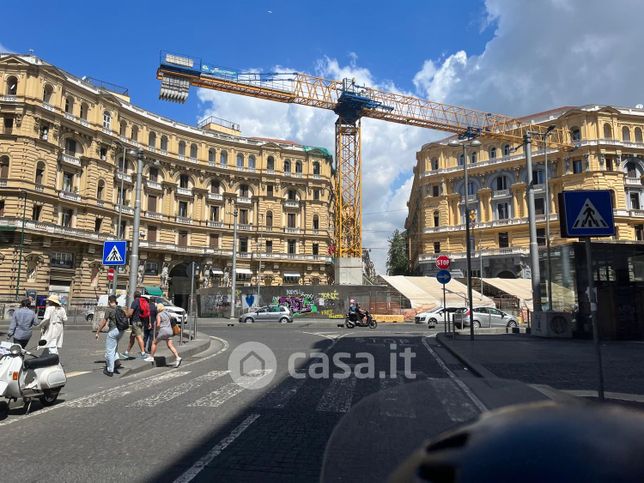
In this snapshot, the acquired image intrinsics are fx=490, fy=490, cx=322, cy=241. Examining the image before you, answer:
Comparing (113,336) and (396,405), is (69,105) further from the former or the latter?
(396,405)

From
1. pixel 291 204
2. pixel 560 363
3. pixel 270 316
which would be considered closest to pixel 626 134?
pixel 291 204

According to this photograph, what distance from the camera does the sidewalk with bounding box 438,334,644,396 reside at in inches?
368

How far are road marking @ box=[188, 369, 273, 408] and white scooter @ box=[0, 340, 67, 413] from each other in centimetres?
212

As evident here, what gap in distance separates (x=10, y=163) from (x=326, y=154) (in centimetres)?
3775

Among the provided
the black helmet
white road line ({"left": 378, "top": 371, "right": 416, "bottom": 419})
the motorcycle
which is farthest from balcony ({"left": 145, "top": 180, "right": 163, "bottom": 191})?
the black helmet

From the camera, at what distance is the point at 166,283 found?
53938 millimetres

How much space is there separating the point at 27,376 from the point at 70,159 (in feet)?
143

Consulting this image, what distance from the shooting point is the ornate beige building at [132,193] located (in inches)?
1612

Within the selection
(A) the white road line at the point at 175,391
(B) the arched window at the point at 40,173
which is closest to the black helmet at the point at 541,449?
(A) the white road line at the point at 175,391

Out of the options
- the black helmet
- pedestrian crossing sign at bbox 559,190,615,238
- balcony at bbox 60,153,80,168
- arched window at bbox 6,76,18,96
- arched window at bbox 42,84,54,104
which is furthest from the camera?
balcony at bbox 60,153,80,168

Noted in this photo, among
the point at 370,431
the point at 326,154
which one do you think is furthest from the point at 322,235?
the point at 370,431

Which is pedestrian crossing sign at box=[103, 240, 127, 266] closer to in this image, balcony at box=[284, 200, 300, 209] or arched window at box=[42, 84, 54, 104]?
arched window at box=[42, 84, 54, 104]

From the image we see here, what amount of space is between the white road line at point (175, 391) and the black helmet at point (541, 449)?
6.91 m
